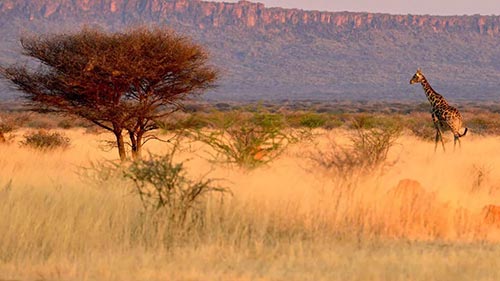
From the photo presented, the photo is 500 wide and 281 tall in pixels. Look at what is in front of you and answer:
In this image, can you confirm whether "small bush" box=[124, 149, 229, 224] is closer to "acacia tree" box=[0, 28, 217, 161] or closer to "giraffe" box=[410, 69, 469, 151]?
"acacia tree" box=[0, 28, 217, 161]

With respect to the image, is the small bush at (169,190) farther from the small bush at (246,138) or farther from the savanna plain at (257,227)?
the small bush at (246,138)

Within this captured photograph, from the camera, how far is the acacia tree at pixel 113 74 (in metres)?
17.6

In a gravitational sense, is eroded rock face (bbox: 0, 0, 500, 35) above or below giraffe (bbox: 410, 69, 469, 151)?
above

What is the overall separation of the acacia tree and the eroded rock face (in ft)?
426

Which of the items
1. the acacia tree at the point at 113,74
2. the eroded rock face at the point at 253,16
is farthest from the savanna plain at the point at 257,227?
the eroded rock face at the point at 253,16

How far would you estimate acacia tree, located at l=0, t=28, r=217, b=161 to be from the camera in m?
17.6

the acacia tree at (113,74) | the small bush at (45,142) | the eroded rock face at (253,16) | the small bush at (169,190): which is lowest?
the small bush at (45,142)

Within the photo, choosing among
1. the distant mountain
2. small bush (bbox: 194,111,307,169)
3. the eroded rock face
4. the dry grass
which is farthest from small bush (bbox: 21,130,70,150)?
the eroded rock face

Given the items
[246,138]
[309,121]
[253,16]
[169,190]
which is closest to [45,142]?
[246,138]

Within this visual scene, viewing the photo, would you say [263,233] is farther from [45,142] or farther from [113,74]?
[45,142]

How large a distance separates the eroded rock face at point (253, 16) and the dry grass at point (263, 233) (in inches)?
5388

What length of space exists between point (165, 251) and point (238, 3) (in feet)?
498

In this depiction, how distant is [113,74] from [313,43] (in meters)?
127

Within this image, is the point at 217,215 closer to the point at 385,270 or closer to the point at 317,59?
the point at 385,270
